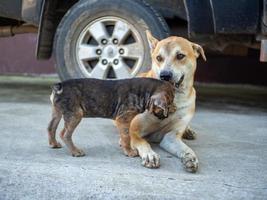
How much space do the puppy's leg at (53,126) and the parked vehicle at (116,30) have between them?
1.72 meters

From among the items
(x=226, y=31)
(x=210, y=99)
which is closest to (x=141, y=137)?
(x=226, y=31)

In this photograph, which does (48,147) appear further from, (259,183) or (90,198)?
(259,183)

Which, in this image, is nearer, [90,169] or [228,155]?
[90,169]

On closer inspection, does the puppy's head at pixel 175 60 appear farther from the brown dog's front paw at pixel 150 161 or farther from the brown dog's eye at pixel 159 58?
the brown dog's front paw at pixel 150 161

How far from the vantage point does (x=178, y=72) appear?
2922 mm

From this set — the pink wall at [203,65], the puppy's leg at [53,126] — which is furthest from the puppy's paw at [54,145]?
the pink wall at [203,65]

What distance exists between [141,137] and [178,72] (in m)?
0.48

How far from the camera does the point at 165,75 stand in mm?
2820

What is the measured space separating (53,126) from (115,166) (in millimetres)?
509

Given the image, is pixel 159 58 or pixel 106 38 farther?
pixel 106 38

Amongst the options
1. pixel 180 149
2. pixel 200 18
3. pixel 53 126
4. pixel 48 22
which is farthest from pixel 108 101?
pixel 48 22

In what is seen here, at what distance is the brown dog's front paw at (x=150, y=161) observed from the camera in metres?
2.37

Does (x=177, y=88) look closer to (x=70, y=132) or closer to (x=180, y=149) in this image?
(x=180, y=149)

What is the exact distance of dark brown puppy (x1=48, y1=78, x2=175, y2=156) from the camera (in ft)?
8.14
